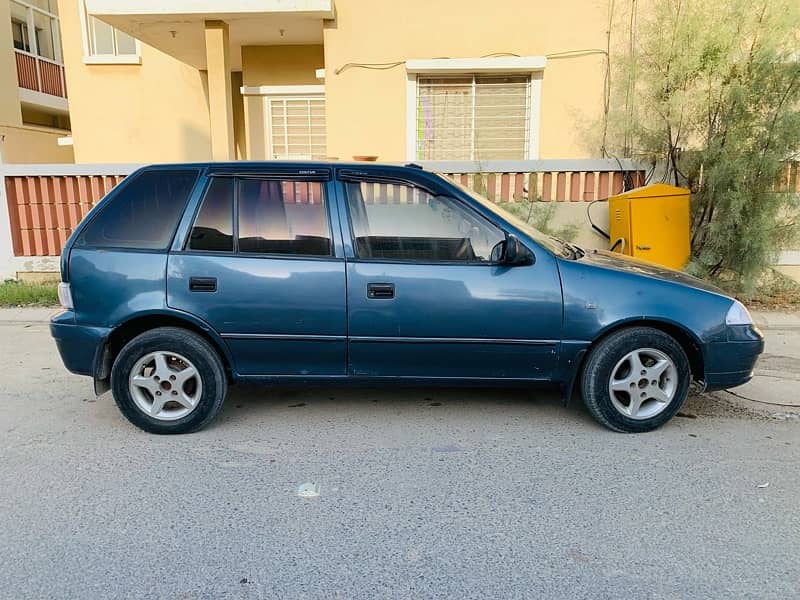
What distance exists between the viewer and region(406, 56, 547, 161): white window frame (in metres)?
9.38

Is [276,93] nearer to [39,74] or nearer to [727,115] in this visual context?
[727,115]

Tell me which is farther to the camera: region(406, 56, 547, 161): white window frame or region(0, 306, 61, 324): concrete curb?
region(406, 56, 547, 161): white window frame

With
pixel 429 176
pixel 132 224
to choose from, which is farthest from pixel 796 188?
pixel 132 224

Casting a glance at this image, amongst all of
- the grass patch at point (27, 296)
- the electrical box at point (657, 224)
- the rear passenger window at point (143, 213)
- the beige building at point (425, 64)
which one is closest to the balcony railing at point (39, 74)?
the beige building at point (425, 64)

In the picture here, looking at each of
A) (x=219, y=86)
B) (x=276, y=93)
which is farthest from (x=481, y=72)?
(x=219, y=86)

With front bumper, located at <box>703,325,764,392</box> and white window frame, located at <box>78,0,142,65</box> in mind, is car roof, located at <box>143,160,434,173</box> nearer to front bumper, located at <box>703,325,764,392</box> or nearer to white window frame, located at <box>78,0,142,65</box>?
front bumper, located at <box>703,325,764,392</box>

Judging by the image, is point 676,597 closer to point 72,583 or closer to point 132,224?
point 72,583

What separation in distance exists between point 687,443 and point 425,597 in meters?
2.21

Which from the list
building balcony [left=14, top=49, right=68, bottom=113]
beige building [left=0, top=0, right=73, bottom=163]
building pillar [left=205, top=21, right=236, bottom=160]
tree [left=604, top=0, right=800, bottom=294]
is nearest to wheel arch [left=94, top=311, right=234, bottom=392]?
tree [left=604, top=0, right=800, bottom=294]

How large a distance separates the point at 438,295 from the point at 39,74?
71.3 ft

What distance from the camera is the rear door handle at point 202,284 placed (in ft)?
12.2

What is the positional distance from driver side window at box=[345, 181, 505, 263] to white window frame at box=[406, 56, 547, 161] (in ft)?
20.2

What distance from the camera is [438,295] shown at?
3.70 m

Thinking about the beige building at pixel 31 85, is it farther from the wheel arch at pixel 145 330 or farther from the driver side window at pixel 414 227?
the driver side window at pixel 414 227
